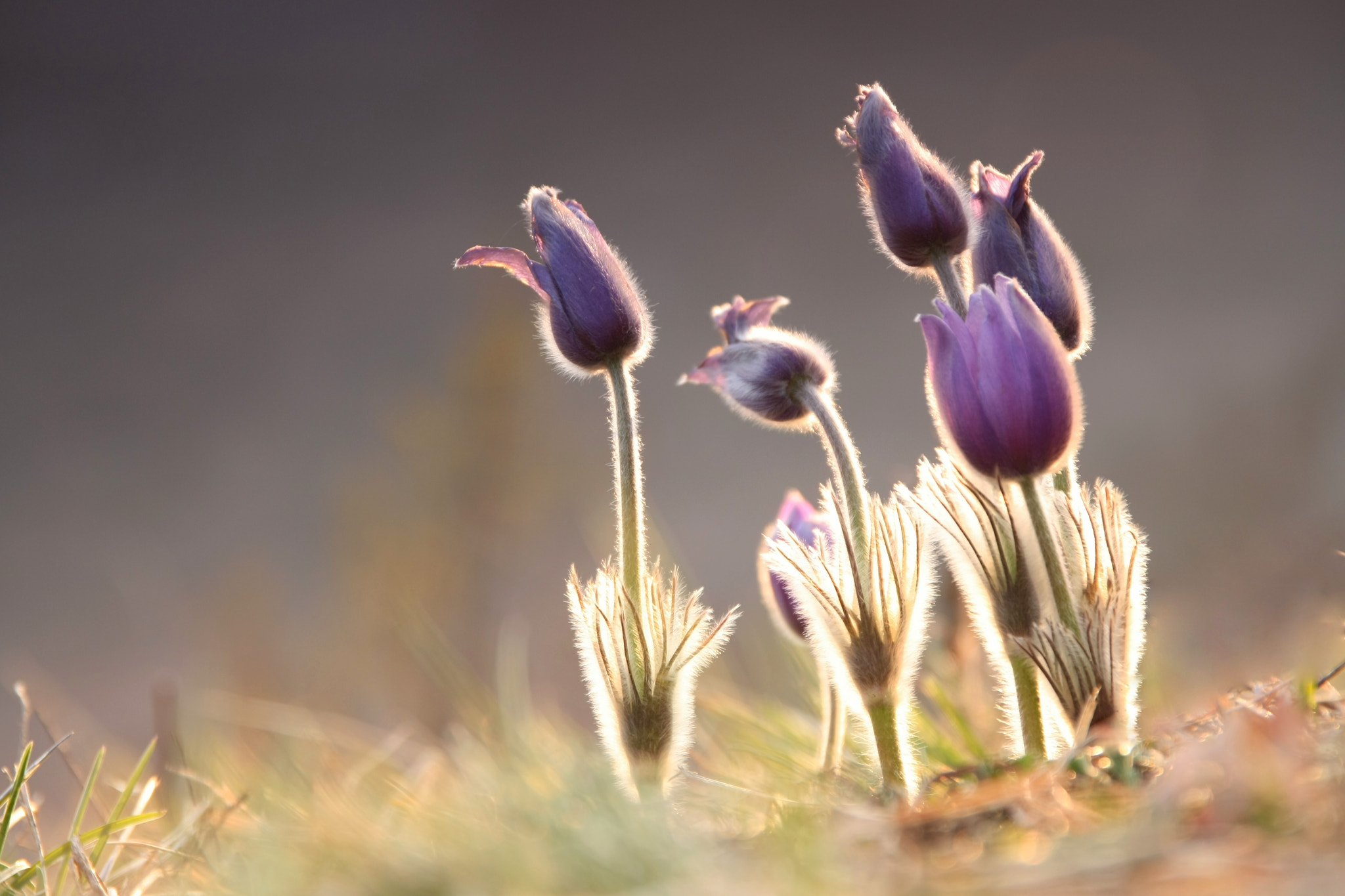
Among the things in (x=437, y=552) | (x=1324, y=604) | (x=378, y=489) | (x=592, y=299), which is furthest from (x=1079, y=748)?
(x=378, y=489)

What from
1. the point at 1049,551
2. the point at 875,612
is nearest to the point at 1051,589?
the point at 1049,551

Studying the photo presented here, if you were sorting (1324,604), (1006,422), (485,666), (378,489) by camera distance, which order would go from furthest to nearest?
1. (378,489)
2. (485,666)
3. (1324,604)
4. (1006,422)

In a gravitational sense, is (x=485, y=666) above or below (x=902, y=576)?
below

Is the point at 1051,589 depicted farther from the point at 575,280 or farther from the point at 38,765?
the point at 38,765

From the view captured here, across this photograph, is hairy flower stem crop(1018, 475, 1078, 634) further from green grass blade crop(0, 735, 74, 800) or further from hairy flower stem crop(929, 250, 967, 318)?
green grass blade crop(0, 735, 74, 800)

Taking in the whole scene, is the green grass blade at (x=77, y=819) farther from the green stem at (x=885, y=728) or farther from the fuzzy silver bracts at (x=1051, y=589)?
the fuzzy silver bracts at (x=1051, y=589)

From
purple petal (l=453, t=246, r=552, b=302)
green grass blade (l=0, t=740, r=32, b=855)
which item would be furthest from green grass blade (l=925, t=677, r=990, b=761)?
green grass blade (l=0, t=740, r=32, b=855)

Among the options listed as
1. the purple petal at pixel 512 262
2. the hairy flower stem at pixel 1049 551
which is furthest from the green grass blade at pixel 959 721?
the purple petal at pixel 512 262

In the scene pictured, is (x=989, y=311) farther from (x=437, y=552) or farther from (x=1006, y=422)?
(x=437, y=552)
